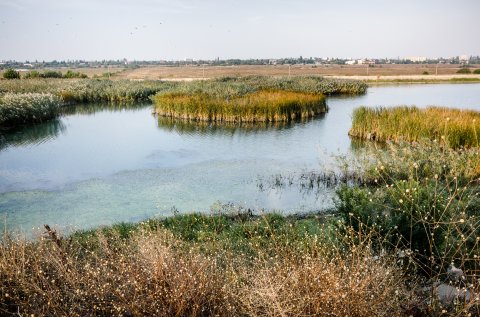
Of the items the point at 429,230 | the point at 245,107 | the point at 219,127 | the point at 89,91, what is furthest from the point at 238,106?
the point at 429,230

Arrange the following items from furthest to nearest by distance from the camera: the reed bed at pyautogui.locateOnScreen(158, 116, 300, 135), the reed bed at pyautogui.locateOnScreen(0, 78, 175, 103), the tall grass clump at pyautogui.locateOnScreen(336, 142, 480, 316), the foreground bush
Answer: the reed bed at pyautogui.locateOnScreen(0, 78, 175, 103)
the reed bed at pyautogui.locateOnScreen(158, 116, 300, 135)
the foreground bush
the tall grass clump at pyautogui.locateOnScreen(336, 142, 480, 316)

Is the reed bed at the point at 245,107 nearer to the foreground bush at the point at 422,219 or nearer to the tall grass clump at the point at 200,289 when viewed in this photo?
the foreground bush at the point at 422,219

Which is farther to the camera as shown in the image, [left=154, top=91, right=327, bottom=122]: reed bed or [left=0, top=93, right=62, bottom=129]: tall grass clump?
[left=154, top=91, right=327, bottom=122]: reed bed

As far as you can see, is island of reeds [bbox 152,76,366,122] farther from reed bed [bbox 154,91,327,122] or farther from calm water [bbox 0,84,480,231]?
calm water [bbox 0,84,480,231]

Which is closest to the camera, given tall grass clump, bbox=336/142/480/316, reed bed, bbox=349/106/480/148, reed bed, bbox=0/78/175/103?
A: tall grass clump, bbox=336/142/480/316

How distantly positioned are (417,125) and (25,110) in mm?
21641

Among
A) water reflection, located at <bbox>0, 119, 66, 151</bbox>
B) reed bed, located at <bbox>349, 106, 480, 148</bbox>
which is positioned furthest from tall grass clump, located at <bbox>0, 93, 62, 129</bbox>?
reed bed, located at <bbox>349, 106, 480, 148</bbox>

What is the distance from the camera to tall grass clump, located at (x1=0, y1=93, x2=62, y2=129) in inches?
910

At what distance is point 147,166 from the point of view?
1575 centimetres

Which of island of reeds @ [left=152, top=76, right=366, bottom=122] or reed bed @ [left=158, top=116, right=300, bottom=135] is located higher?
island of reeds @ [left=152, top=76, right=366, bottom=122]

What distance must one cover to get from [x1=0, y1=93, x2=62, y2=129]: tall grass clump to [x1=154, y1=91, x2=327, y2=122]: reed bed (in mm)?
7243

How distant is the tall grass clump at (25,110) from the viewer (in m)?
23.1

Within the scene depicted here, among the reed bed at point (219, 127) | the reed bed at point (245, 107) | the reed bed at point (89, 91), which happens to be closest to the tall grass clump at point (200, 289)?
the reed bed at point (219, 127)

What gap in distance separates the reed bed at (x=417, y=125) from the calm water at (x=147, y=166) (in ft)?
4.73
